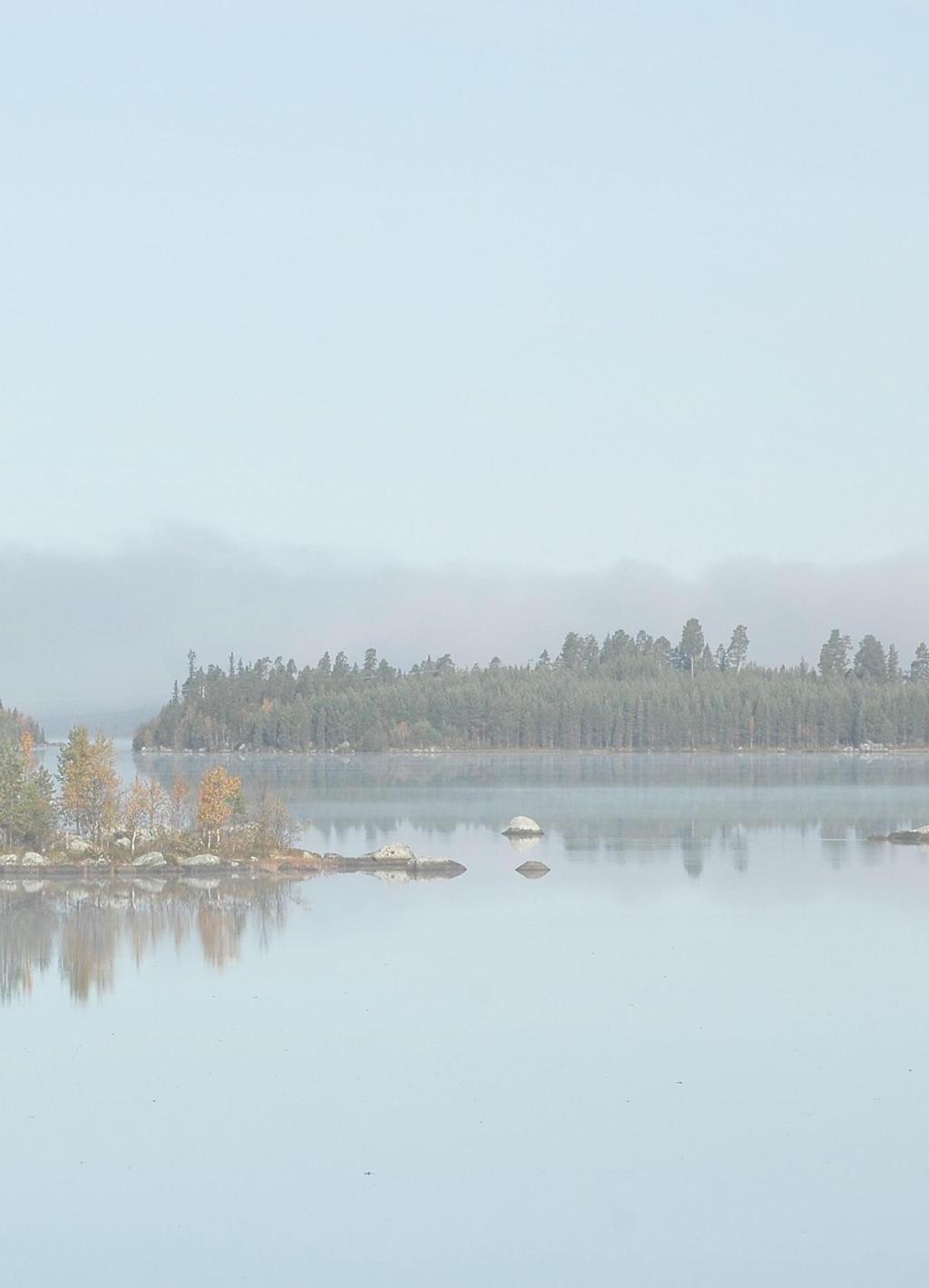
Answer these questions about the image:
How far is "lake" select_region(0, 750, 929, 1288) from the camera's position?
17266mm

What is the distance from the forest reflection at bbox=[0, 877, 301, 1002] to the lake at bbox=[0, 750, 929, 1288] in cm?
15

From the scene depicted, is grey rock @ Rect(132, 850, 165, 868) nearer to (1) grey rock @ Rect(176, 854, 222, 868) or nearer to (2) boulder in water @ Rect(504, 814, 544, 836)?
(1) grey rock @ Rect(176, 854, 222, 868)

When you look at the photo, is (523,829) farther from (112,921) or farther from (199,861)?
(112,921)

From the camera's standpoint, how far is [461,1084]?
2356 centimetres

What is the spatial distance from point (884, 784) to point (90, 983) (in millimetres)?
89911

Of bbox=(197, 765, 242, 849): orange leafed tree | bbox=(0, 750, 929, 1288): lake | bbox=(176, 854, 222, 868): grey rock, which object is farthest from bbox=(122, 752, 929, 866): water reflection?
bbox=(0, 750, 929, 1288): lake

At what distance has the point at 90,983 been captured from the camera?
3156 centimetres

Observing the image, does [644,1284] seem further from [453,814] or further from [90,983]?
[453,814]

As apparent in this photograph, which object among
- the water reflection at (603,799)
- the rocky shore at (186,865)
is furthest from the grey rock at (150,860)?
the water reflection at (603,799)

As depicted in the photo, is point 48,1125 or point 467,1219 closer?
point 467,1219

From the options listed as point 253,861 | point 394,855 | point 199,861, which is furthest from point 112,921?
point 394,855

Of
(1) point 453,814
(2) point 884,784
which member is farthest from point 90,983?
(2) point 884,784

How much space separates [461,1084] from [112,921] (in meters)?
18.2

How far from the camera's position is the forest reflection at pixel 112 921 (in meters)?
33.4
